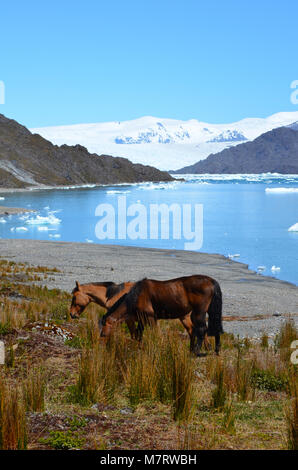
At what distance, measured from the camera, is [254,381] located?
736 cm

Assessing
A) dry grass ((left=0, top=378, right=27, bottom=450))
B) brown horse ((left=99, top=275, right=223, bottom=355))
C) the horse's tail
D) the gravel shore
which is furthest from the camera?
the gravel shore

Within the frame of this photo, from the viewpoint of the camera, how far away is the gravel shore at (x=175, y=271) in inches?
675

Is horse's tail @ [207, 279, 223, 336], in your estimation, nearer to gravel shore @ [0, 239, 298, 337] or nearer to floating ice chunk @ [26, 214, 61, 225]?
gravel shore @ [0, 239, 298, 337]

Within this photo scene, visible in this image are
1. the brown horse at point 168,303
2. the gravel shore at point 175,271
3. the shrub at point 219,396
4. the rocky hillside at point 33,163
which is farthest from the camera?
the rocky hillside at point 33,163

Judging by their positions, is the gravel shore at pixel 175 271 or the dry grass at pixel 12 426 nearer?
the dry grass at pixel 12 426

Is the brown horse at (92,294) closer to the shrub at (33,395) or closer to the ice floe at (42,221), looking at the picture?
the shrub at (33,395)

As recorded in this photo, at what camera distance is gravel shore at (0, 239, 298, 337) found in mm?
17156

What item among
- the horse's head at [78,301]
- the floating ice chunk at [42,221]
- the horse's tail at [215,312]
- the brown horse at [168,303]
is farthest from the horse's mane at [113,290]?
the floating ice chunk at [42,221]

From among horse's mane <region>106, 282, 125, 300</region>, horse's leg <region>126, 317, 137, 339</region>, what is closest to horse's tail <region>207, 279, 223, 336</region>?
horse's leg <region>126, 317, 137, 339</region>

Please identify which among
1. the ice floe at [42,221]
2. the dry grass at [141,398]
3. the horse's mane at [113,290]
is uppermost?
the horse's mane at [113,290]

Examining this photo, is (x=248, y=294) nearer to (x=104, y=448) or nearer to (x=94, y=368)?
(x=94, y=368)

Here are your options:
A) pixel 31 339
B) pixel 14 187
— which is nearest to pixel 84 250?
pixel 31 339

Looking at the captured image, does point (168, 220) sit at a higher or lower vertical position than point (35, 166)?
lower
